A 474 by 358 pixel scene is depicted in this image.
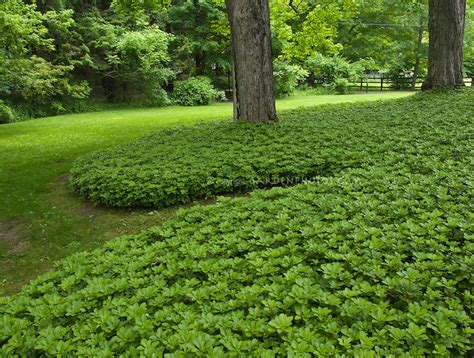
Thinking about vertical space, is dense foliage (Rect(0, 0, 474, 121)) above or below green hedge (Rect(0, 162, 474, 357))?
above

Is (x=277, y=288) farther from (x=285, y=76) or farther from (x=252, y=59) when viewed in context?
(x=285, y=76)

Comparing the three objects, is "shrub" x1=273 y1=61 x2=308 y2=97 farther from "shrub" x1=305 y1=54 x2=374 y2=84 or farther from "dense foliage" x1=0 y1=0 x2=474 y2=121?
"shrub" x1=305 y1=54 x2=374 y2=84

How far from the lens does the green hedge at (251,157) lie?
19.3 feet

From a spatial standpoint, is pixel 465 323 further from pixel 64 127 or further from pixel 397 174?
pixel 64 127

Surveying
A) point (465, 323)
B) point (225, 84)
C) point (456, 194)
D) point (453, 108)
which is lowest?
point (465, 323)

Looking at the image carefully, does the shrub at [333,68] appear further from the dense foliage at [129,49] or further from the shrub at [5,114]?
the shrub at [5,114]

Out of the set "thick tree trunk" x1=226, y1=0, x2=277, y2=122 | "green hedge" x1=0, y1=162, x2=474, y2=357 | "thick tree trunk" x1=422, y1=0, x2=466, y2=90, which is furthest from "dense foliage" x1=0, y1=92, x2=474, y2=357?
"thick tree trunk" x1=422, y1=0, x2=466, y2=90

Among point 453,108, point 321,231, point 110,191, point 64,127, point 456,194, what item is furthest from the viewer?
point 64,127

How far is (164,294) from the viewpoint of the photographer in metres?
2.56

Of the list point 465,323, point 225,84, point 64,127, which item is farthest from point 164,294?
point 225,84

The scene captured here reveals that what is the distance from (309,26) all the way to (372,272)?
1294cm

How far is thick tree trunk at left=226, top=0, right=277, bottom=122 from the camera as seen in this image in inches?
335

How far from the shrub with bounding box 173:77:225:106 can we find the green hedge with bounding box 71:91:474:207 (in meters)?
15.8

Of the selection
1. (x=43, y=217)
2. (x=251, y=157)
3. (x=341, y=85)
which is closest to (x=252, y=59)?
(x=251, y=157)
